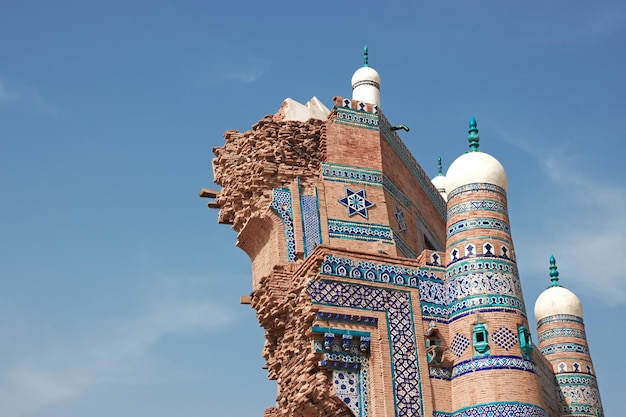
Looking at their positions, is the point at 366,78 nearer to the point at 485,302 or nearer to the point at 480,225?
the point at 480,225

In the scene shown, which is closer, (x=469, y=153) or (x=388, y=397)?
(x=388, y=397)

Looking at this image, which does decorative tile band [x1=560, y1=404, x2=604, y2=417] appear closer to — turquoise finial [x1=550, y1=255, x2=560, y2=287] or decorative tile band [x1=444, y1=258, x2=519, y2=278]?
turquoise finial [x1=550, y1=255, x2=560, y2=287]

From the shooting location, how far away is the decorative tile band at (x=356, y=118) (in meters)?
17.0

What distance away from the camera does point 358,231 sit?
52.5 ft

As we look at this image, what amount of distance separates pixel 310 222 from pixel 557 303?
17.7 ft

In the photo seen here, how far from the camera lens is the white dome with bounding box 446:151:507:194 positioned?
49.7 feet

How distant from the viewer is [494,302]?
1440 cm

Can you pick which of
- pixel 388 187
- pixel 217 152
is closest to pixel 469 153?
pixel 388 187

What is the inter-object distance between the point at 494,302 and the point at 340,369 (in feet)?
7.11

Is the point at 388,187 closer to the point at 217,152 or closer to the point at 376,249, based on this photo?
the point at 376,249

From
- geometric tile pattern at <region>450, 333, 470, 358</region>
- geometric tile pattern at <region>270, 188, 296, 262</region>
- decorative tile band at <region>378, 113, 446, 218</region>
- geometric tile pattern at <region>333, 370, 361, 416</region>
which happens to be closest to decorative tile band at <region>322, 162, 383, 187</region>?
geometric tile pattern at <region>270, 188, 296, 262</region>

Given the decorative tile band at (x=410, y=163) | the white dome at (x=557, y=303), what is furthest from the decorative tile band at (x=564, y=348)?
the decorative tile band at (x=410, y=163)

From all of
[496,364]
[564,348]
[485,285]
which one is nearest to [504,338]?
[496,364]

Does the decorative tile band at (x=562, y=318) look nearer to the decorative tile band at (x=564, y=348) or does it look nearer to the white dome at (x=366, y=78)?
the decorative tile band at (x=564, y=348)
